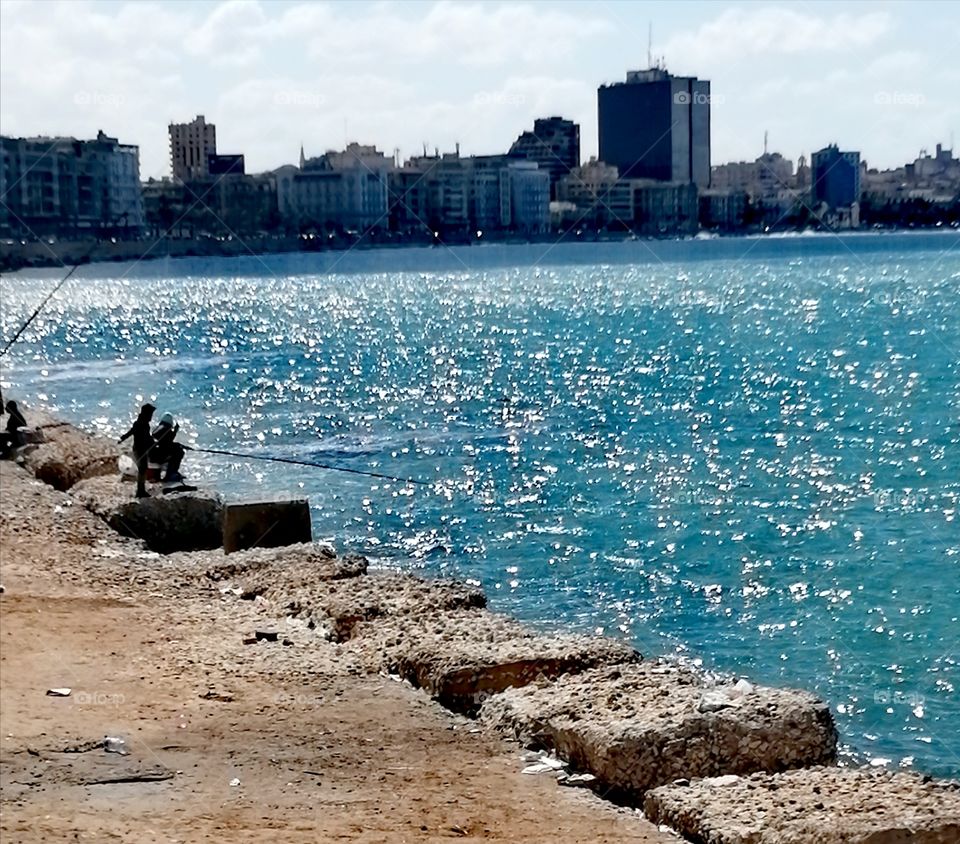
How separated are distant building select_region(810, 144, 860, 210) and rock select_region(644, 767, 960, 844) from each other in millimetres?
172840

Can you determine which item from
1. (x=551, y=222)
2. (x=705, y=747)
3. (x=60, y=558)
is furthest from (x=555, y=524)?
(x=551, y=222)

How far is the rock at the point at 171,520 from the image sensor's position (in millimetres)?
15211

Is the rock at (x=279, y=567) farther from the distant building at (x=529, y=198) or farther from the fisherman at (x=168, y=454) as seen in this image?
the distant building at (x=529, y=198)

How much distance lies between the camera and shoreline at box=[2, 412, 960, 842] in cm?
765

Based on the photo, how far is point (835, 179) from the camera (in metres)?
180

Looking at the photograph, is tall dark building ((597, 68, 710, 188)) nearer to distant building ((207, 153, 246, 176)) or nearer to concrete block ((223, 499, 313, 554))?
distant building ((207, 153, 246, 176))

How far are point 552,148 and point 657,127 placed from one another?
677 inches

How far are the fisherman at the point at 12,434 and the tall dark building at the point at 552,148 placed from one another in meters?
158

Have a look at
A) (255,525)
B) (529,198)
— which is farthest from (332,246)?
(255,525)

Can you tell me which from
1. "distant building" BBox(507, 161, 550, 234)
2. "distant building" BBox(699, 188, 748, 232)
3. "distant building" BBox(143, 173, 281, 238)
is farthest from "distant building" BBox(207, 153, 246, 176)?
"distant building" BBox(699, 188, 748, 232)

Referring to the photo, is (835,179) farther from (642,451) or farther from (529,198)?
(642,451)

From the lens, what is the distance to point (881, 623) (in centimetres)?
1469

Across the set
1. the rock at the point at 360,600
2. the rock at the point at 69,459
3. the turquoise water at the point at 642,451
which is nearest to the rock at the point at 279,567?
the rock at the point at 360,600

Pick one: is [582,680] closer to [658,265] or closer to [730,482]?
[730,482]
